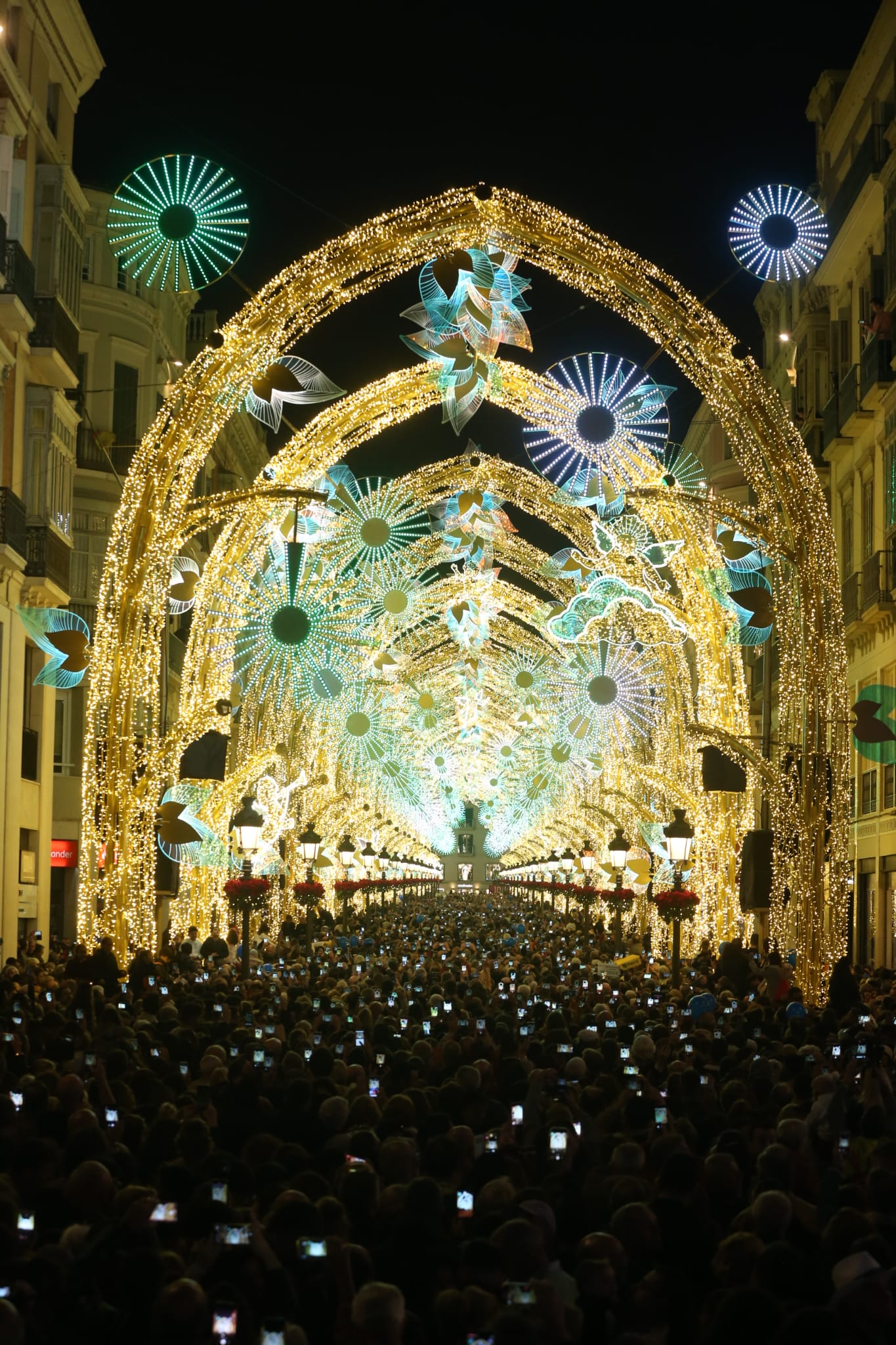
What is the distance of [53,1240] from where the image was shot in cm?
902

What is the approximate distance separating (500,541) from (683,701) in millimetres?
8488

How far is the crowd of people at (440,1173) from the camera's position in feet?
23.6

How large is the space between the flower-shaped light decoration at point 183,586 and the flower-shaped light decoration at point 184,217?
966cm

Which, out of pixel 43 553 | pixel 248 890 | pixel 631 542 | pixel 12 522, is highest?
pixel 631 542

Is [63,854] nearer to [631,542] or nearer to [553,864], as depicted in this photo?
[631,542]

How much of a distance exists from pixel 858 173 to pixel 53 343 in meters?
17.4

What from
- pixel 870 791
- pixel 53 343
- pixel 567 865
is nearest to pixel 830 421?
pixel 870 791

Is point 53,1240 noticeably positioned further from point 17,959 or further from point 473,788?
point 473,788

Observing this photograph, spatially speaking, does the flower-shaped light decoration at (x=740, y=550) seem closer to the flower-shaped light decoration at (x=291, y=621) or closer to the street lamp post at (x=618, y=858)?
the flower-shaped light decoration at (x=291, y=621)

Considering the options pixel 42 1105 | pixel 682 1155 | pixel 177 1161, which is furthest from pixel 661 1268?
pixel 42 1105

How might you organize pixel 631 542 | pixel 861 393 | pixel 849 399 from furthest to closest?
pixel 849 399 < pixel 631 542 < pixel 861 393

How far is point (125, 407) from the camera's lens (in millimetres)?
49594

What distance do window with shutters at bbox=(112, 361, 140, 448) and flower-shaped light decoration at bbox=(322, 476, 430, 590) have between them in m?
8.97

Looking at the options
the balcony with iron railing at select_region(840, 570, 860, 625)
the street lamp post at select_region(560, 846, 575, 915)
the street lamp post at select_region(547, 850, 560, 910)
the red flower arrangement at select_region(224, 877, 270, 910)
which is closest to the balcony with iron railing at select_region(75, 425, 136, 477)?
the red flower arrangement at select_region(224, 877, 270, 910)
